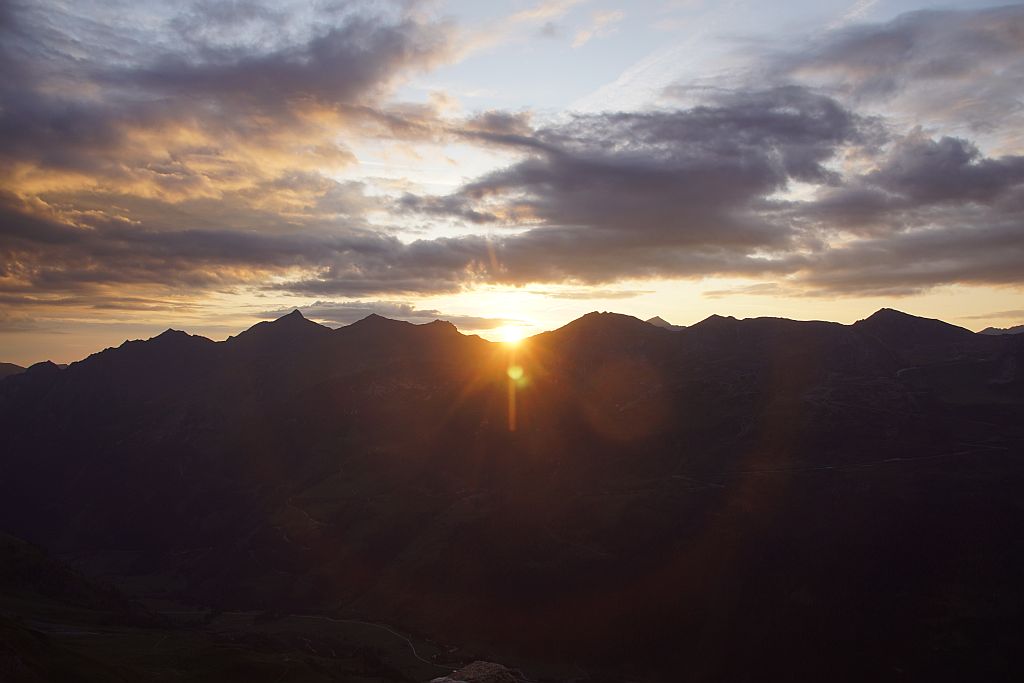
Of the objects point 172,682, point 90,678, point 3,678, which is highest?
point 3,678

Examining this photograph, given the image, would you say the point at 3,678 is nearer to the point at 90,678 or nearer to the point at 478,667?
the point at 90,678

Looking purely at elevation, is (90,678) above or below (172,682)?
above

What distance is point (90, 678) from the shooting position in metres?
156

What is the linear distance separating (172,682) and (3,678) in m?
72.0

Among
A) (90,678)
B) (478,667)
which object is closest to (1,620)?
(90,678)

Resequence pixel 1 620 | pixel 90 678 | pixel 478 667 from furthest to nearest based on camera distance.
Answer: pixel 1 620
pixel 90 678
pixel 478 667

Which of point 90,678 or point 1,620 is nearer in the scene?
point 90,678

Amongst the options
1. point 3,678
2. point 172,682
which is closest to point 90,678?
point 3,678

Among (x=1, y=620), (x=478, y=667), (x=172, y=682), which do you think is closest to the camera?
(x=478, y=667)

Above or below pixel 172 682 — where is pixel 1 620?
above

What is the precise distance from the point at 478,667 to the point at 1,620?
124 meters

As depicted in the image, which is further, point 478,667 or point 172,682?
point 172,682

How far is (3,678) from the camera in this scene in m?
132

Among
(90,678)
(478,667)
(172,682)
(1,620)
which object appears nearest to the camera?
(478,667)
